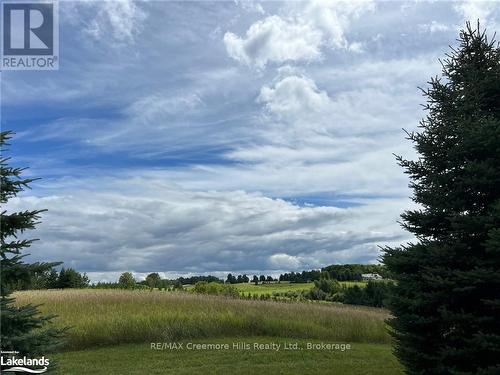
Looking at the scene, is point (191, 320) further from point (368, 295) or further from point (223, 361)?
point (368, 295)

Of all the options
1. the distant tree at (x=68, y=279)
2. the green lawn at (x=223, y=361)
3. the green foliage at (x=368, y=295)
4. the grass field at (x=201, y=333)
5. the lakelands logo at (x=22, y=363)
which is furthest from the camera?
the distant tree at (x=68, y=279)

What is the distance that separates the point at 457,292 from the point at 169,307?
1338 centimetres

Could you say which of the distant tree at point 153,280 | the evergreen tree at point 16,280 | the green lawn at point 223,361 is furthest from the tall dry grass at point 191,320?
the distant tree at point 153,280

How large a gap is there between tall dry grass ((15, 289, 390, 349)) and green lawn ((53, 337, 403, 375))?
0.75 metres

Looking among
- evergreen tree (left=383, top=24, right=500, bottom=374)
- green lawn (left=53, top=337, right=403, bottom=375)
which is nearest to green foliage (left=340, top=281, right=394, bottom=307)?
green lawn (left=53, top=337, right=403, bottom=375)

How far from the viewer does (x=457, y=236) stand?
336 inches

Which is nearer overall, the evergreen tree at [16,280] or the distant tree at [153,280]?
the evergreen tree at [16,280]

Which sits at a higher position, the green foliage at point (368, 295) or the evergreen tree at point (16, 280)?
the evergreen tree at point (16, 280)

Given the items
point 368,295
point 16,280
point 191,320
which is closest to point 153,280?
point 368,295

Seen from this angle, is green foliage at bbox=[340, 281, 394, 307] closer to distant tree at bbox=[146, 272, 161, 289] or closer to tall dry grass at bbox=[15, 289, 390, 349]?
tall dry grass at bbox=[15, 289, 390, 349]

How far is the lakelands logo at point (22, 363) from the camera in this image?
623 centimetres

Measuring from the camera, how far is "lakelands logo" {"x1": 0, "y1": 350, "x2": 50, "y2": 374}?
623 centimetres

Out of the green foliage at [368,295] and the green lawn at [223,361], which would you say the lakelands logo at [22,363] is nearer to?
the green lawn at [223,361]

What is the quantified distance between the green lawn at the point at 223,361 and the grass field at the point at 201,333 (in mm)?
26
